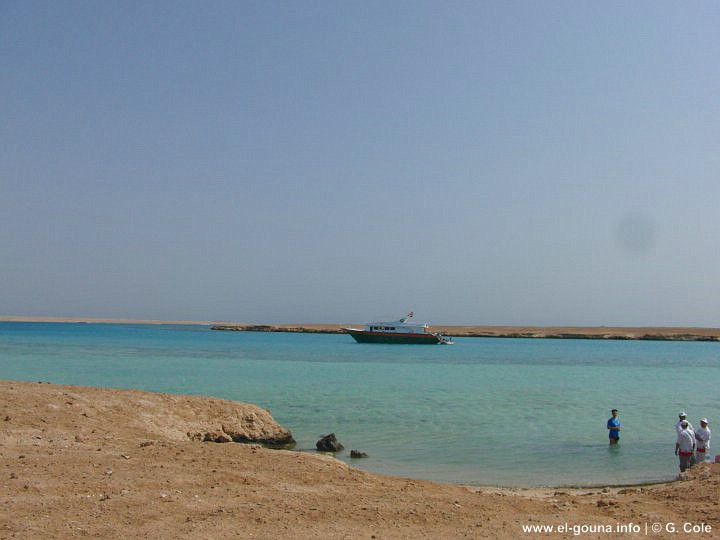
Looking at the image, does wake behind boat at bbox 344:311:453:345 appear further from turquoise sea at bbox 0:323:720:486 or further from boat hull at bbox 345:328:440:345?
turquoise sea at bbox 0:323:720:486

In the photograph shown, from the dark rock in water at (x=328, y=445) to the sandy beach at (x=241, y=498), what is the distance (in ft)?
15.6

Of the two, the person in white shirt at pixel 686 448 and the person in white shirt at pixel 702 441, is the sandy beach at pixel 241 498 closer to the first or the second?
the person in white shirt at pixel 686 448

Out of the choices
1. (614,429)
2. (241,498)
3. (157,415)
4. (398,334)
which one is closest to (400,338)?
(398,334)

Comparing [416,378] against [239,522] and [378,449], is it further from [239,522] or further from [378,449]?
[239,522]

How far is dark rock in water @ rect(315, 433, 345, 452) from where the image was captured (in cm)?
1559

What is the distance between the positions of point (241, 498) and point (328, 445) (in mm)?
7765

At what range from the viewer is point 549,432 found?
1894cm

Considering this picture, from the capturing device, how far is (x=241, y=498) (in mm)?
8039

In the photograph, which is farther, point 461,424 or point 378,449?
point 461,424

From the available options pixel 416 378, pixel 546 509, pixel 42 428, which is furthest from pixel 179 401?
pixel 416 378

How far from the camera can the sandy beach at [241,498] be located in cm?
701

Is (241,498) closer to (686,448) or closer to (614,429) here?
(686,448)

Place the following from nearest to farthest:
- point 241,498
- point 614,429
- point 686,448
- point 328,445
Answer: point 241,498 < point 686,448 < point 328,445 < point 614,429

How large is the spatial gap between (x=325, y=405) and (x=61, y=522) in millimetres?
16847
